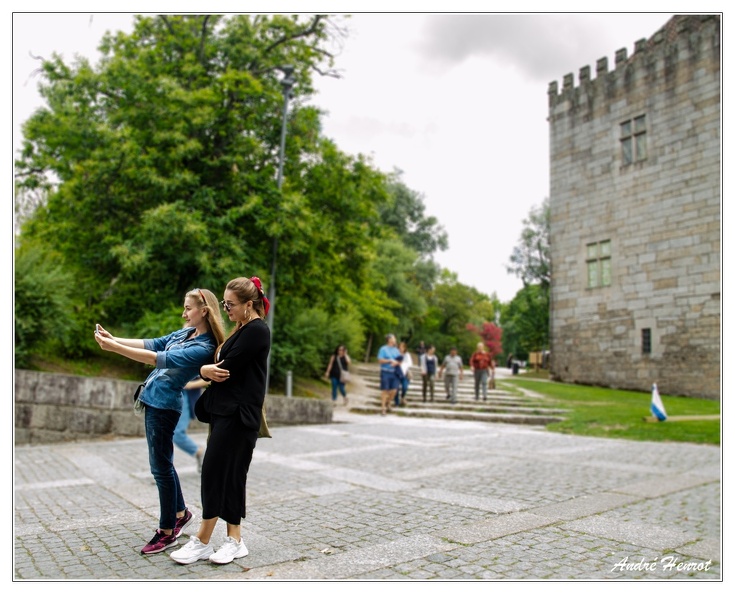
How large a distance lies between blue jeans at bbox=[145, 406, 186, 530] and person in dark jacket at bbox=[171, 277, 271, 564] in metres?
0.27

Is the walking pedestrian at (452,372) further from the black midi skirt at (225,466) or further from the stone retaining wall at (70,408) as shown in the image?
the black midi skirt at (225,466)

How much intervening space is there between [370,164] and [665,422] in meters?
10.4

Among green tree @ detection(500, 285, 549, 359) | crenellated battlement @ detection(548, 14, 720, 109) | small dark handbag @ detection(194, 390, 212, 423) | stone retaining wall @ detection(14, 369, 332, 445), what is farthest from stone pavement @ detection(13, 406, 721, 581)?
green tree @ detection(500, 285, 549, 359)

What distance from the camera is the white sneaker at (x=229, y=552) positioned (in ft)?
13.5

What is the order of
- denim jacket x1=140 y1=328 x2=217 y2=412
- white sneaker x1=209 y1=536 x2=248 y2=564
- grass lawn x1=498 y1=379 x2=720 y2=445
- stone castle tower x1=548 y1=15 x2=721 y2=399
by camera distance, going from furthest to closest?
stone castle tower x1=548 y1=15 x2=721 y2=399, grass lawn x1=498 y1=379 x2=720 y2=445, white sneaker x1=209 y1=536 x2=248 y2=564, denim jacket x1=140 y1=328 x2=217 y2=412

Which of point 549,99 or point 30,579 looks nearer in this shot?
point 30,579

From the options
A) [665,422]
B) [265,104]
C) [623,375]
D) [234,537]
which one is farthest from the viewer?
[623,375]

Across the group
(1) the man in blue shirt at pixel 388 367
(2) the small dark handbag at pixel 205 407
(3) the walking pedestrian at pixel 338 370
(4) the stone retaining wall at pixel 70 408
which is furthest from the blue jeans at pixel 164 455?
(3) the walking pedestrian at pixel 338 370

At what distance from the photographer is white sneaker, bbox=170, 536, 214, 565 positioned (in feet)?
13.3

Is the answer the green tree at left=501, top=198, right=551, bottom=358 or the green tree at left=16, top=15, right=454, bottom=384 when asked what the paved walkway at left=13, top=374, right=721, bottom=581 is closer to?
the green tree at left=16, top=15, right=454, bottom=384

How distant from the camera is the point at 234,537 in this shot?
13.9 ft

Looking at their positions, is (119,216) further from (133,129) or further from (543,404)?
(543,404)

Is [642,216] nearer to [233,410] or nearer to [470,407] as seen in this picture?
[470,407]

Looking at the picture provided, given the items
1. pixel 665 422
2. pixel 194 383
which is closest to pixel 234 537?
pixel 194 383
